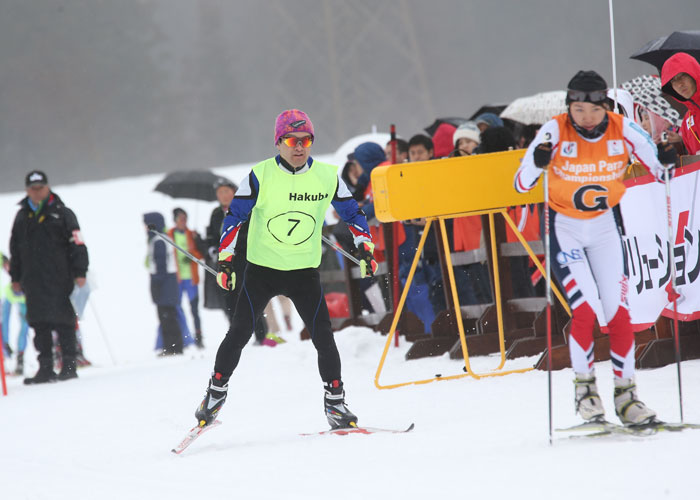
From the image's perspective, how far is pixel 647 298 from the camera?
6.37 m

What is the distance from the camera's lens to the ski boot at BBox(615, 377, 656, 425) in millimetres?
4350

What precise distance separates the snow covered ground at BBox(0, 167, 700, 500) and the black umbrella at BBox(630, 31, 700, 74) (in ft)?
8.65

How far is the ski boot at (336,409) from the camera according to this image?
5477 millimetres

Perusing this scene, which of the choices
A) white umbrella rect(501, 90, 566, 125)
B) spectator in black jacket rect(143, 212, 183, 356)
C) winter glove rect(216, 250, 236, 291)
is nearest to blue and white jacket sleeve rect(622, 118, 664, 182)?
winter glove rect(216, 250, 236, 291)

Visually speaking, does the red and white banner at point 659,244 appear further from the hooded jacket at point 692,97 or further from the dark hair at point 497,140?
the dark hair at point 497,140

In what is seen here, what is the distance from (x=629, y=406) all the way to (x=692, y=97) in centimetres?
266

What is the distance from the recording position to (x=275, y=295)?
5.61 metres

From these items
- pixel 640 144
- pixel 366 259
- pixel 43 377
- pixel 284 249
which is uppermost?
pixel 640 144

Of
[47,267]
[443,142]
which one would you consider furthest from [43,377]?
[443,142]

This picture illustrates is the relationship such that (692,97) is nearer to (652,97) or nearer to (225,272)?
(652,97)

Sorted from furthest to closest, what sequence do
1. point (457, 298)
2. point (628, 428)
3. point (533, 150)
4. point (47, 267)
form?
1. point (47, 267)
2. point (457, 298)
3. point (533, 150)
4. point (628, 428)

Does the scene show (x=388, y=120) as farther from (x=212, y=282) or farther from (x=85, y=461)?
(x=85, y=461)

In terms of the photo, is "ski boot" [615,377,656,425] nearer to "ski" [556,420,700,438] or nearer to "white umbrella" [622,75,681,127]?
"ski" [556,420,700,438]

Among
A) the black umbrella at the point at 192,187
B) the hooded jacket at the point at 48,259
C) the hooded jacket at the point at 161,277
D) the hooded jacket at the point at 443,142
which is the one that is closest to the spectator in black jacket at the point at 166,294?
the hooded jacket at the point at 161,277
